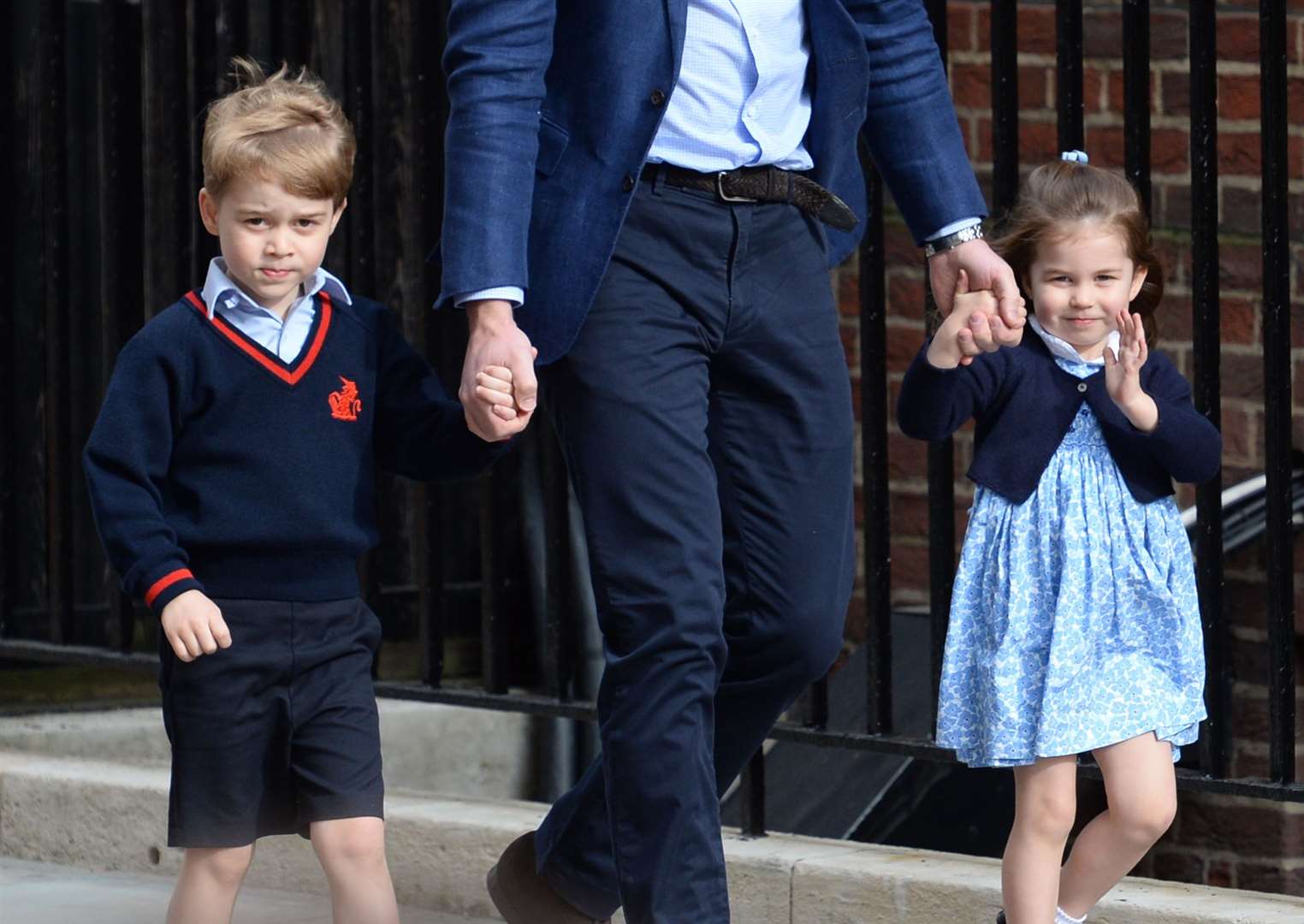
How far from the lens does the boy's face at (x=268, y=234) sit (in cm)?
303

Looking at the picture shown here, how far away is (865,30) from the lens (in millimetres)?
3174

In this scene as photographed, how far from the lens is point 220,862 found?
3.05 metres

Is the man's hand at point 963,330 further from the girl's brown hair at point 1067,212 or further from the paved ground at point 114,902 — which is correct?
the paved ground at point 114,902

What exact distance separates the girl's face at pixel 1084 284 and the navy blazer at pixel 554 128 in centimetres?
41

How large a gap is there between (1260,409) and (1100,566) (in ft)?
6.55

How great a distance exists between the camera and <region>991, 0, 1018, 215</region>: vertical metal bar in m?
3.56

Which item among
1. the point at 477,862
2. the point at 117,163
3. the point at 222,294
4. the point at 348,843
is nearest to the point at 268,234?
the point at 222,294

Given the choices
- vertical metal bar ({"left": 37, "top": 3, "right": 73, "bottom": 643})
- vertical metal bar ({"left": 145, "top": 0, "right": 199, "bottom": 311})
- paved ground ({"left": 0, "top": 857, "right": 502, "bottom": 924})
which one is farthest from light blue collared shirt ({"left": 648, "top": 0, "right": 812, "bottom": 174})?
vertical metal bar ({"left": 37, "top": 3, "right": 73, "bottom": 643})

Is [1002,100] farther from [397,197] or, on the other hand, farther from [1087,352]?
Result: [397,197]

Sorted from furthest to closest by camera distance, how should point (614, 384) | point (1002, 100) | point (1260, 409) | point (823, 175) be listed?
point (1260, 409), point (1002, 100), point (823, 175), point (614, 384)

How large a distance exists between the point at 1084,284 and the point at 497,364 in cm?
92

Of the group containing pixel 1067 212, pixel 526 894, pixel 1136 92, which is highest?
pixel 1136 92

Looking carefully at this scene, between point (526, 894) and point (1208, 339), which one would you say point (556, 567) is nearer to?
point (526, 894)

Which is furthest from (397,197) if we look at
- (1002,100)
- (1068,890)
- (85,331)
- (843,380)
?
Result: (1068,890)
